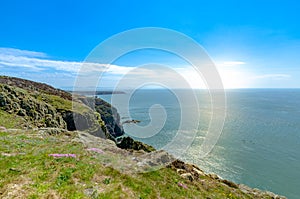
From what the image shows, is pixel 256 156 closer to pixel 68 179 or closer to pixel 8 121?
pixel 68 179

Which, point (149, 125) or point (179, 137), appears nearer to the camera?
point (179, 137)

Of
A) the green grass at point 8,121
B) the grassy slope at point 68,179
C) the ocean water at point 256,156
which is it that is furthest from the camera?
the ocean water at point 256,156

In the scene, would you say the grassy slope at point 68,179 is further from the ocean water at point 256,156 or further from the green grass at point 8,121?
the ocean water at point 256,156

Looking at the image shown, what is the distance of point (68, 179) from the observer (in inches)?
372

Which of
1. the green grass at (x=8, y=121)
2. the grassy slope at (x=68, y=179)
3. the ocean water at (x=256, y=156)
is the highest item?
the green grass at (x=8, y=121)

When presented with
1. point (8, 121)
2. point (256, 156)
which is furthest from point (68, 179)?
point (256, 156)

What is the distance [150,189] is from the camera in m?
10.7

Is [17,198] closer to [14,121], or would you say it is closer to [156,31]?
[156,31]

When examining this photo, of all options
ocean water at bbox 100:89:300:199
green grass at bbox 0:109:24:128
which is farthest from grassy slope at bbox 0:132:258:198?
ocean water at bbox 100:89:300:199

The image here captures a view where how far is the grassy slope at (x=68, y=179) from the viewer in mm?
8133

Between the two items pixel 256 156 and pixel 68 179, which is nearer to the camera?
pixel 68 179

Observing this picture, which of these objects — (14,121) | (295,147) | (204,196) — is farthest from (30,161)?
(295,147)

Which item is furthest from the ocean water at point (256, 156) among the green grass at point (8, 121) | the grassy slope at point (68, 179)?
the green grass at point (8, 121)

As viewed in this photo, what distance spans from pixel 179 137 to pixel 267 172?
33548 millimetres
